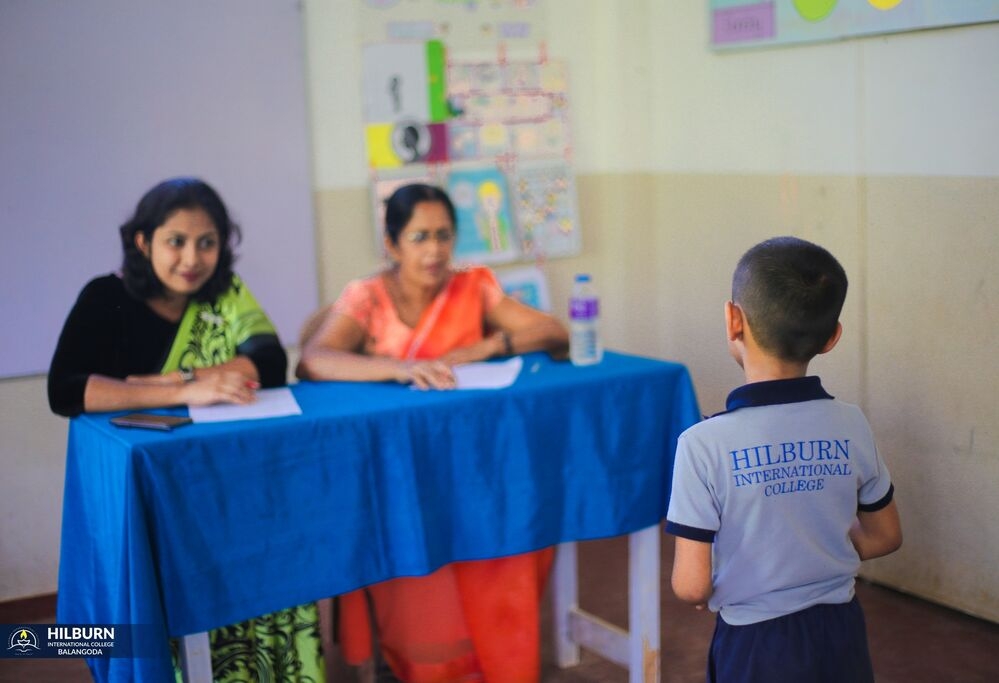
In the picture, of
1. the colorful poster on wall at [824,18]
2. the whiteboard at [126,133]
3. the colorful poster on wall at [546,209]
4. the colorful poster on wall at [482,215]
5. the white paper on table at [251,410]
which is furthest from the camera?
the colorful poster on wall at [546,209]

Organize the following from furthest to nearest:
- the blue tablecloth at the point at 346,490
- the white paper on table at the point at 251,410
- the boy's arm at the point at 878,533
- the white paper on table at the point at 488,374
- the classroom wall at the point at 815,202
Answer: the classroom wall at the point at 815,202 → the white paper on table at the point at 488,374 → the white paper on table at the point at 251,410 → the blue tablecloth at the point at 346,490 → the boy's arm at the point at 878,533

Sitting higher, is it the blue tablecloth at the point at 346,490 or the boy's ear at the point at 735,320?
the boy's ear at the point at 735,320

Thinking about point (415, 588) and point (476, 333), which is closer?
point (415, 588)

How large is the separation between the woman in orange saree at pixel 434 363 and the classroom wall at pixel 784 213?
1.10 m

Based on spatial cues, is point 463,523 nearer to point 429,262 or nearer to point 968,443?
point 429,262

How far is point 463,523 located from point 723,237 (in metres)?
2.00

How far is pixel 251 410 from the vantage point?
8.46ft

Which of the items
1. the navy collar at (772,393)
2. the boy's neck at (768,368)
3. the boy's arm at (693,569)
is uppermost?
the boy's neck at (768,368)

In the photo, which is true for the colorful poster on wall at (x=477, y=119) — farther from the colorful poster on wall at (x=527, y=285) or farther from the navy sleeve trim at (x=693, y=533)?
the navy sleeve trim at (x=693, y=533)

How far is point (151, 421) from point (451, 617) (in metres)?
1.04

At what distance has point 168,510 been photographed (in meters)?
2.31

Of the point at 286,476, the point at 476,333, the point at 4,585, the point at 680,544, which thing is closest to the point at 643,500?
the point at 476,333

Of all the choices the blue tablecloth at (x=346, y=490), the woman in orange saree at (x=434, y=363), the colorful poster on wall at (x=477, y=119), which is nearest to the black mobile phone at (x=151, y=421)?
the blue tablecloth at (x=346, y=490)

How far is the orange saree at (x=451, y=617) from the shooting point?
9.68 ft
